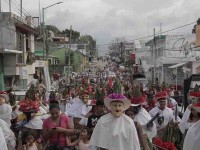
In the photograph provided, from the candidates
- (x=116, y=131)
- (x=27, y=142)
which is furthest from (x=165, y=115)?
(x=116, y=131)

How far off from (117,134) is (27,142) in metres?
1.97

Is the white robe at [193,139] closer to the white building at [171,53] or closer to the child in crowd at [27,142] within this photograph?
the child in crowd at [27,142]

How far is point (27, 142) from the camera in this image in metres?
7.77

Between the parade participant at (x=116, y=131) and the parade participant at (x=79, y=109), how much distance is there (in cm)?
426

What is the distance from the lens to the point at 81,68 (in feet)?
310

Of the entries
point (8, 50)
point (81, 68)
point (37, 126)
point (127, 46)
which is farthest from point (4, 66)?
point (127, 46)

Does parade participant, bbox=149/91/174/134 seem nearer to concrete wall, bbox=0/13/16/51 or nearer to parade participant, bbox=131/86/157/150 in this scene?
parade participant, bbox=131/86/157/150

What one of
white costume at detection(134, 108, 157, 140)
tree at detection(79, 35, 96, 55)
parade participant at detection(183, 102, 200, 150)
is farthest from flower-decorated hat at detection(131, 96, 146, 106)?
tree at detection(79, 35, 96, 55)

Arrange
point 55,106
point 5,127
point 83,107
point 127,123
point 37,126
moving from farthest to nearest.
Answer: point 83,107, point 37,126, point 55,106, point 5,127, point 127,123

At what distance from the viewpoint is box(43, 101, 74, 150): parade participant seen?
8141mm

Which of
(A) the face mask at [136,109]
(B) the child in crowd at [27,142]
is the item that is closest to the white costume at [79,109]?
(A) the face mask at [136,109]

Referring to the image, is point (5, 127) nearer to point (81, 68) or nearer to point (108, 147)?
point (108, 147)

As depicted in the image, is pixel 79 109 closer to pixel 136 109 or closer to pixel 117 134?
pixel 136 109

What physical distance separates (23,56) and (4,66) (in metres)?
3.09
